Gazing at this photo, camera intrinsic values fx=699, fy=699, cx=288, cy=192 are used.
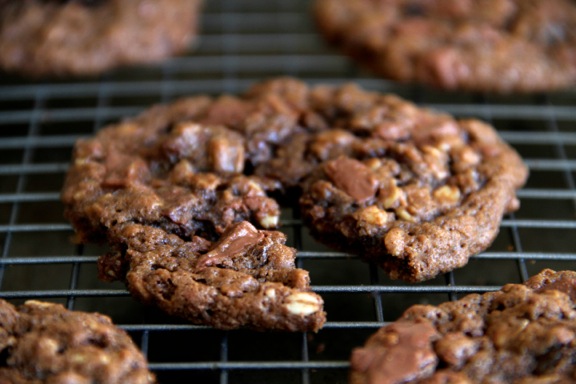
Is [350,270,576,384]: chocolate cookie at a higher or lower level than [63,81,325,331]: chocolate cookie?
lower

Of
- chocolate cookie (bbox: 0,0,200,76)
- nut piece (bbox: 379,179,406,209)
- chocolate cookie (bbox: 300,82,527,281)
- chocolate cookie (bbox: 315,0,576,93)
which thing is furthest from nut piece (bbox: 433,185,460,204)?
chocolate cookie (bbox: 0,0,200,76)

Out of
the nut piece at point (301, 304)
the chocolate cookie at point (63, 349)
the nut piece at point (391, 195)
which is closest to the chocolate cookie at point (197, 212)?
the nut piece at point (301, 304)

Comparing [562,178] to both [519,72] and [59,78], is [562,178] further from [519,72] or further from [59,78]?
[59,78]

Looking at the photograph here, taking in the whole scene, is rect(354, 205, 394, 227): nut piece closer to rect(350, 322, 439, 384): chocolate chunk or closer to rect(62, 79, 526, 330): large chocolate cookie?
rect(62, 79, 526, 330): large chocolate cookie

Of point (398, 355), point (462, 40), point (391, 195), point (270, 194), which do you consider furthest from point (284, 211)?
point (462, 40)

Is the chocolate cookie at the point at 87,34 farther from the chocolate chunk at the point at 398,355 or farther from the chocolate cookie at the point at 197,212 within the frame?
the chocolate chunk at the point at 398,355

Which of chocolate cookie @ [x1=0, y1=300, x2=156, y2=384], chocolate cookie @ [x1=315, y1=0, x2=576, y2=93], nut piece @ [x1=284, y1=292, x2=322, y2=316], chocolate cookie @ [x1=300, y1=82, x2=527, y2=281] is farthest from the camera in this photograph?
chocolate cookie @ [x1=315, y1=0, x2=576, y2=93]

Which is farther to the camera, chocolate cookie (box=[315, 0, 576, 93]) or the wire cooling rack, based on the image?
chocolate cookie (box=[315, 0, 576, 93])
